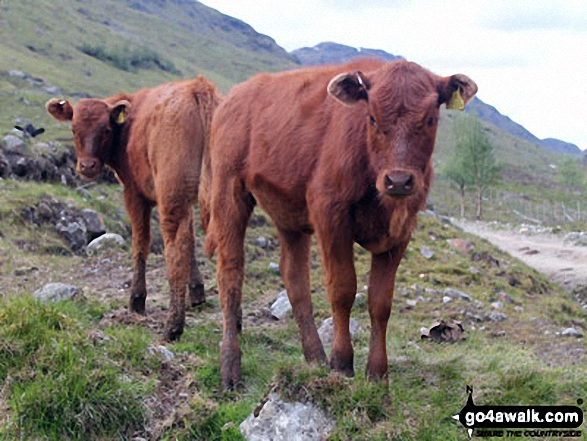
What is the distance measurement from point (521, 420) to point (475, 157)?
192 ft

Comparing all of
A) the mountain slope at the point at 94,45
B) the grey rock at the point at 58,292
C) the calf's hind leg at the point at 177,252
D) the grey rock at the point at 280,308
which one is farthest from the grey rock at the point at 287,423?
the mountain slope at the point at 94,45

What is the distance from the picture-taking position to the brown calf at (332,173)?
17.2 feet

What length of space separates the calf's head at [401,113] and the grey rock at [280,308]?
445 centimetres

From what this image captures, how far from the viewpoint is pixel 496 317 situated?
420 inches

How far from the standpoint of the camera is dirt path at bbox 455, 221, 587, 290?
1991cm

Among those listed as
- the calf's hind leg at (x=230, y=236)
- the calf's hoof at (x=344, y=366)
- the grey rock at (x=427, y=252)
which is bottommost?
the grey rock at (x=427, y=252)

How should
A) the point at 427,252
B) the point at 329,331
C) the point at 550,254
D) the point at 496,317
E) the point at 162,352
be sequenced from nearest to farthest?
the point at 162,352 → the point at 329,331 → the point at 496,317 → the point at 427,252 → the point at 550,254

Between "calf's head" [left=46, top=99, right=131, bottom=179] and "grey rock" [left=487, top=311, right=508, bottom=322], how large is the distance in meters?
6.33

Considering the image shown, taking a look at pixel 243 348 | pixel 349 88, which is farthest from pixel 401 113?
pixel 243 348

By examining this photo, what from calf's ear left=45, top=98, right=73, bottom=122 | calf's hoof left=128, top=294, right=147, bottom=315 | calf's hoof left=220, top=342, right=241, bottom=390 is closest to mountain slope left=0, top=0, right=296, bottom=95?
calf's ear left=45, top=98, right=73, bottom=122

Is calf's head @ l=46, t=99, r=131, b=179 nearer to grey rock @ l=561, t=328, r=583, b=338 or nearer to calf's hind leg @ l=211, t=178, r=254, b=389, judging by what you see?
calf's hind leg @ l=211, t=178, r=254, b=389

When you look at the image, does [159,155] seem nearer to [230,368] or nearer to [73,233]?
[230,368]

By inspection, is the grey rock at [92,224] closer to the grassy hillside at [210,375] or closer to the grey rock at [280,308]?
the grassy hillside at [210,375]

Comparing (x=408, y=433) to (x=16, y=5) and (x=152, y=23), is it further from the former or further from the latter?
(x=152, y=23)
